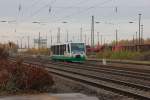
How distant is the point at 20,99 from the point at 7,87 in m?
2.81

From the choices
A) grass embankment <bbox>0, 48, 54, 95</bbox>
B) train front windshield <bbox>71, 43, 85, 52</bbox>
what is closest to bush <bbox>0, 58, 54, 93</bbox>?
grass embankment <bbox>0, 48, 54, 95</bbox>

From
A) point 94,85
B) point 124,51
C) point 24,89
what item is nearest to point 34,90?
point 24,89

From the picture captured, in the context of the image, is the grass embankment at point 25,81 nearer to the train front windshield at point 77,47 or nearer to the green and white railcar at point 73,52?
the green and white railcar at point 73,52

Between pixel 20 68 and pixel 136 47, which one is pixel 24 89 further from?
pixel 136 47

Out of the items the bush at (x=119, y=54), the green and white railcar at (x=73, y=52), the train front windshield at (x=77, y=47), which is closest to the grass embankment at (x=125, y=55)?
the bush at (x=119, y=54)

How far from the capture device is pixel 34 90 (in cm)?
1944

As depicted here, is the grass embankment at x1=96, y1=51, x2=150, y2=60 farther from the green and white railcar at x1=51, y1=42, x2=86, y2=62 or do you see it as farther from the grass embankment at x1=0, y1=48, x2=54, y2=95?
the grass embankment at x1=0, y1=48, x2=54, y2=95

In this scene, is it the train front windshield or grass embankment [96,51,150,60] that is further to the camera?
grass embankment [96,51,150,60]

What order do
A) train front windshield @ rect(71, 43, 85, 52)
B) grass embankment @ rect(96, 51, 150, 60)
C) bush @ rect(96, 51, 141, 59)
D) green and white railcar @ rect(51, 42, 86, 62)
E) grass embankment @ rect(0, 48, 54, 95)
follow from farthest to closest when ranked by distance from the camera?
bush @ rect(96, 51, 141, 59) < grass embankment @ rect(96, 51, 150, 60) < train front windshield @ rect(71, 43, 85, 52) < green and white railcar @ rect(51, 42, 86, 62) < grass embankment @ rect(0, 48, 54, 95)

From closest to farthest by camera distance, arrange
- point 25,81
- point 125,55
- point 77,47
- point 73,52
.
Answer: point 25,81, point 73,52, point 77,47, point 125,55

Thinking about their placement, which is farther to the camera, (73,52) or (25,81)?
(73,52)

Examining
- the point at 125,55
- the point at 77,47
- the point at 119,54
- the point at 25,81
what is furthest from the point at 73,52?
the point at 25,81

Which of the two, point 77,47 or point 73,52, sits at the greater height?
point 77,47

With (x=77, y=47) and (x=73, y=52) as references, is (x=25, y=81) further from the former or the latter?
(x=77, y=47)
